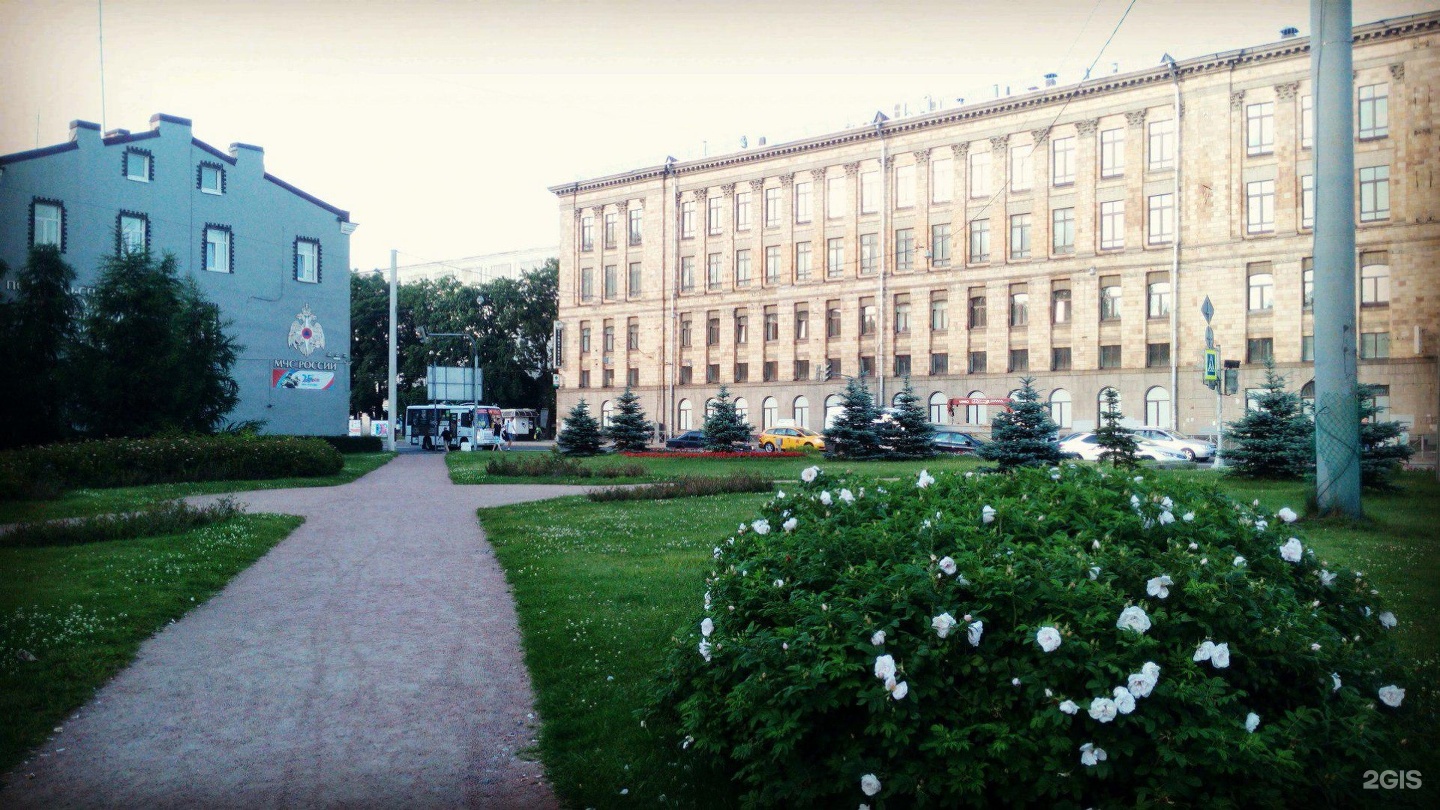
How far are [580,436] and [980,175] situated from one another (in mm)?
31414

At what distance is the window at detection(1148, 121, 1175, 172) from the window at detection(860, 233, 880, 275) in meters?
17.5

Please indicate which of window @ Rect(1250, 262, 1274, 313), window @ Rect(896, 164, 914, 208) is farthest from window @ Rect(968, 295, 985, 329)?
window @ Rect(1250, 262, 1274, 313)

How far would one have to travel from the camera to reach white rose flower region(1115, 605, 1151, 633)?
3.79m

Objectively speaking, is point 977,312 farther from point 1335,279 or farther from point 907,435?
point 1335,279

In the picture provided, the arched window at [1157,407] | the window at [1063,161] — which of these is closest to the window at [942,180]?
the window at [1063,161]

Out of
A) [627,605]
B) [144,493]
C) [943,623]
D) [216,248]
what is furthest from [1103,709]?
[144,493]

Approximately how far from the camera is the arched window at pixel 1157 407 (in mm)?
55562

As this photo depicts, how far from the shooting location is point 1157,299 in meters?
56.0

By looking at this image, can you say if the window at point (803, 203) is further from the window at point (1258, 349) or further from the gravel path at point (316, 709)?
the gravel path at point (316, 709)

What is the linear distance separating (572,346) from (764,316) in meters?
18.3

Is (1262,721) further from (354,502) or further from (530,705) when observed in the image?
(354,502)

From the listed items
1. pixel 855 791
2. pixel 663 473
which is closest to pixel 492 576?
pixel 855 791

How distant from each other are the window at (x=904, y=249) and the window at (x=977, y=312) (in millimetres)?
→ 4760

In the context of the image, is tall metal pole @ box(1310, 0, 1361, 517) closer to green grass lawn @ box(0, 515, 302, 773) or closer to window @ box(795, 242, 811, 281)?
green grass lawn @ box(0, 515, 302, 773)
